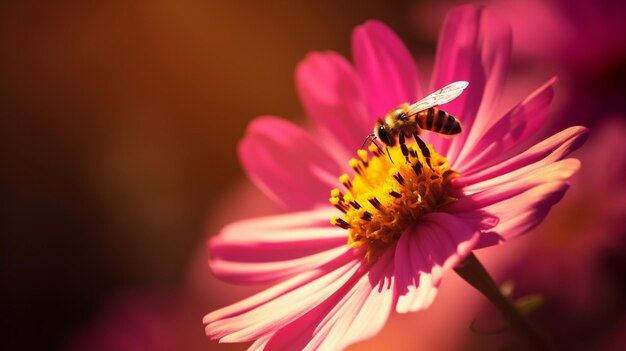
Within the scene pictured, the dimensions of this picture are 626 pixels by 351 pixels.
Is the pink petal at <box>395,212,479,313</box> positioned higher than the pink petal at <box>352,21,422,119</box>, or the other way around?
the pink petal at <box>352,21,422,119</box>

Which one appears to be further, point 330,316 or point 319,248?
point 319,248

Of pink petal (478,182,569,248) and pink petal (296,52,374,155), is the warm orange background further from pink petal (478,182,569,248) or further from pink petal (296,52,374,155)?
pink petal (478,182,569,248)

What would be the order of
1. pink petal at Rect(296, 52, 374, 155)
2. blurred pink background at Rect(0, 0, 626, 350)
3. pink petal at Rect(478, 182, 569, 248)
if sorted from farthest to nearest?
1. blurred pink background at Rect(0, 0, 626, 350)
2. pink petal at Rect(296, 52, 374, 155)
3. pink petal at Rect(478, 182, 569, 248)

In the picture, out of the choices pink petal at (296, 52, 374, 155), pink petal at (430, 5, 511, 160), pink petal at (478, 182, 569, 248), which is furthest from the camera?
pink petal at (296, 52, 374, 155)

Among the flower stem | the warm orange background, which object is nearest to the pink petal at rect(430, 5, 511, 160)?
the flower stem

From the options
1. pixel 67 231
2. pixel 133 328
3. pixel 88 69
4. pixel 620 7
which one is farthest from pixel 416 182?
pixel 88 69

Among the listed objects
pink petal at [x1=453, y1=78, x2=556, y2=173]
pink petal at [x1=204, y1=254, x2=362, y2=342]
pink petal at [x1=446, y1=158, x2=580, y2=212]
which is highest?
pink petal at [x1=453, y1=78, x2=556, y2=173]

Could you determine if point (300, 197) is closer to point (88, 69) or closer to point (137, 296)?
point (137, 296)
